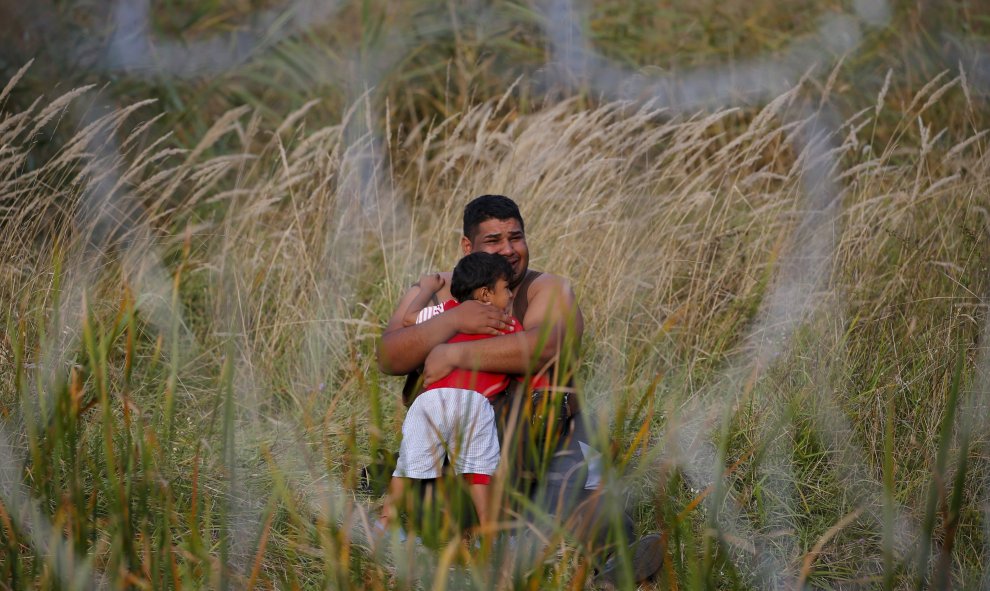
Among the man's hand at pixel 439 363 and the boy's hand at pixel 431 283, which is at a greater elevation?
the boy's hand at pixel 431 283

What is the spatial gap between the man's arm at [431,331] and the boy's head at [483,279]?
0.04 meters

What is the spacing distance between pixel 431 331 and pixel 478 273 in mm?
199

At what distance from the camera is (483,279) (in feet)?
8.24

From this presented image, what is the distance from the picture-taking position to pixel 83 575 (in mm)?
1637

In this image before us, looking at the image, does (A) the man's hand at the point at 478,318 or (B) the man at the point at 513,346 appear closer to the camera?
(B) the man at the point at 513,346

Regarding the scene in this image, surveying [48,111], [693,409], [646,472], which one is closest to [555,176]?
[693,409]

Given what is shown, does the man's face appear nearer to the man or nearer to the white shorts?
the man

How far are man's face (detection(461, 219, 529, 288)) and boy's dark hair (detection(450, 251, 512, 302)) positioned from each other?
0.58 feet

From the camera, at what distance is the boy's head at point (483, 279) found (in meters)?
2.52

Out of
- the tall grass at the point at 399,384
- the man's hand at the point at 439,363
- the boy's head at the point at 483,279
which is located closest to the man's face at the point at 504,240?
the boy's head at the point at 483,279

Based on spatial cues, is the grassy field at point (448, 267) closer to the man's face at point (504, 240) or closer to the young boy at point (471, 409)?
the young boy at point (471, 409)

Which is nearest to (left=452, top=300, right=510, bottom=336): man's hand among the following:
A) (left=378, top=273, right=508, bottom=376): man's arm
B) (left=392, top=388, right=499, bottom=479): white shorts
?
(left=378, top=273, right=508, bottom=376): man's arm

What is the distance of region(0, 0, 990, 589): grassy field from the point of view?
6.58ft

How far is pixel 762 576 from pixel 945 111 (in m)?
3.43
